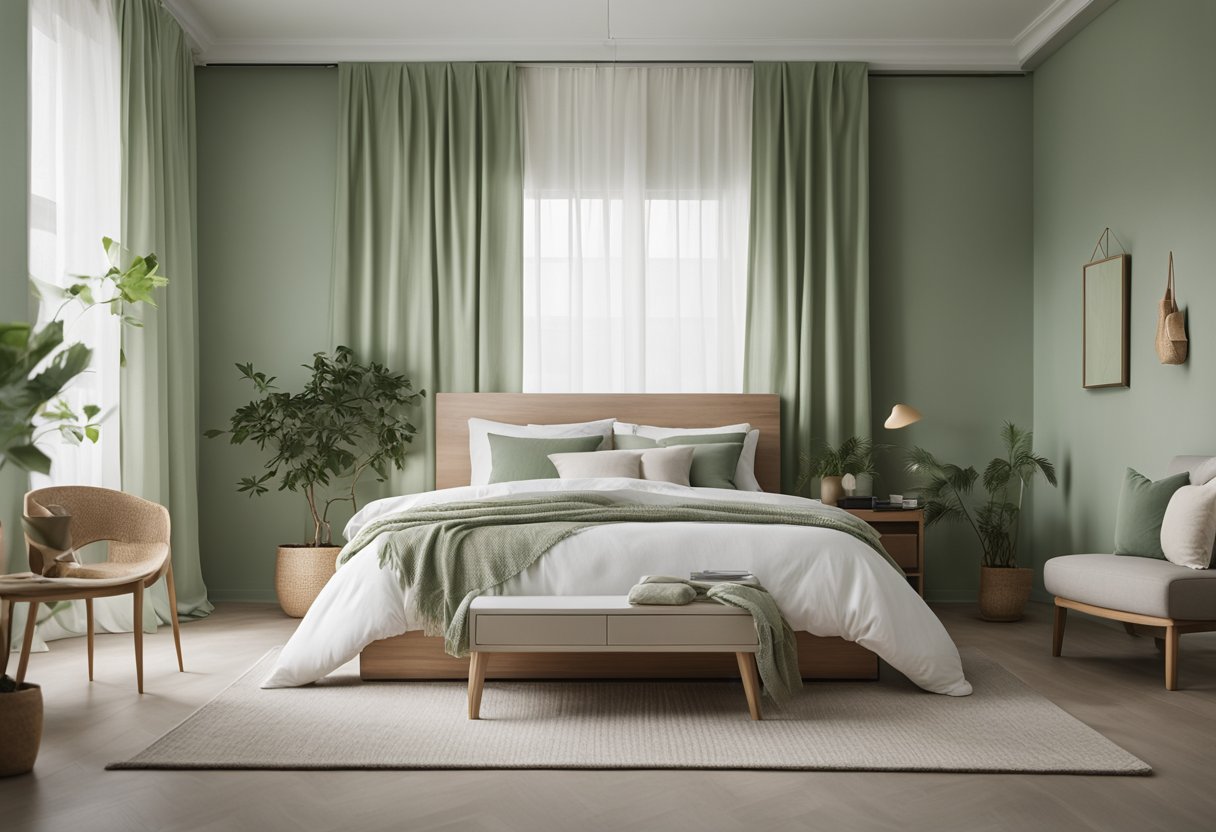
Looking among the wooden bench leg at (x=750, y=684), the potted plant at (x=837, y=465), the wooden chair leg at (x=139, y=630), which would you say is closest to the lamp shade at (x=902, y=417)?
the potted plant at (x=837, y=465)

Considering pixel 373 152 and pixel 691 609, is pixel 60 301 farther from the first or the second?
pixel 691 609

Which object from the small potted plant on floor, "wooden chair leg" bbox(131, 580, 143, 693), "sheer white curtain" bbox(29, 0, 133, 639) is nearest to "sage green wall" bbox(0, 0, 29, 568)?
"sheer white curtain" bbox(29, 0, 133, 639)

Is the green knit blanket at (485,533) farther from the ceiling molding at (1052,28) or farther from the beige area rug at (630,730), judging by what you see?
the ceiling molding at (1052,28)

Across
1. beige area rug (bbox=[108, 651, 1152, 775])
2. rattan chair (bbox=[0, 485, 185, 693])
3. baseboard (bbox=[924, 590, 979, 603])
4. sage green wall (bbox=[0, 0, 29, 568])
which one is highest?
sage green wall (bbox=[0, 0, 29, 568])

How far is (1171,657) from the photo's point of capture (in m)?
3.56

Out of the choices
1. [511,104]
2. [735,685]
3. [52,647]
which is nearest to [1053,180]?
[511,104]

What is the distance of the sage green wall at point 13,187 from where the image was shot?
388 centimetres

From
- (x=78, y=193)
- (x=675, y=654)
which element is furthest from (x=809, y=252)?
(x=78, y=193)

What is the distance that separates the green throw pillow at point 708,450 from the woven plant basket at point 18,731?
3056 millimetres

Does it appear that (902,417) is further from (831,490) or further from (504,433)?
(504,433)

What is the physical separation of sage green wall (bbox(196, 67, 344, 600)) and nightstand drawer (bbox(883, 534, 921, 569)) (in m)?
3.28

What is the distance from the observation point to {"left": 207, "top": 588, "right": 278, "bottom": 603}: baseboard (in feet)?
18.6

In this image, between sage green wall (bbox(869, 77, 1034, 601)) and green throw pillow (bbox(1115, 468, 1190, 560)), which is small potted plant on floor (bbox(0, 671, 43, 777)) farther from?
sage green wall (bbox(869, 77, 1034, 601))

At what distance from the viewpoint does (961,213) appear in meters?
5.86
